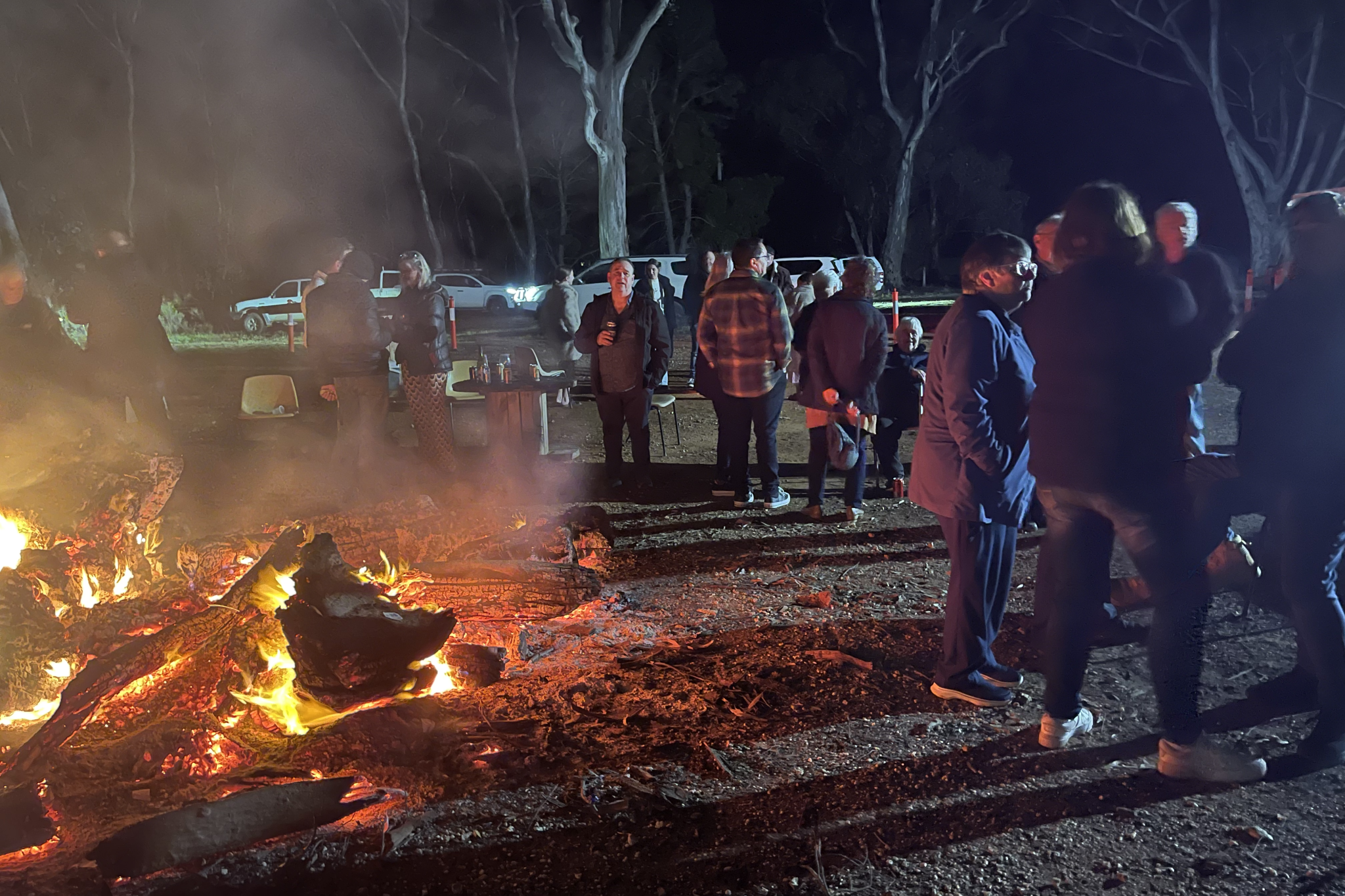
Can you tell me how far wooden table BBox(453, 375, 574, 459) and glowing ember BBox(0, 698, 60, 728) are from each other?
439 cm

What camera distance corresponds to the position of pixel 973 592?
3.88 m

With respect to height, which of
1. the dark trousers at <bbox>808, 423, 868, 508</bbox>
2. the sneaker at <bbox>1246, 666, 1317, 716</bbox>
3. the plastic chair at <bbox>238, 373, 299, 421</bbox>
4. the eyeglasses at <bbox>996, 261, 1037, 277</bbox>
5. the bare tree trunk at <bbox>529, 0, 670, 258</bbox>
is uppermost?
the bare tree trunk at <bbox>529, 0, 670, 258</bbox>

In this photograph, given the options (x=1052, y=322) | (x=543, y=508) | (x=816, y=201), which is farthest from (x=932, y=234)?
(x=1052, y=322)

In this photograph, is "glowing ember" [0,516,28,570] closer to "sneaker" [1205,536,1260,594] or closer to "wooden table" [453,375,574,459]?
"wooden table" [453,375,574,459]

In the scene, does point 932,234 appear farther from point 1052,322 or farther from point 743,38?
point 1052,322

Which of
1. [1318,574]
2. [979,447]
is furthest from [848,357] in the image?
[1318,574]

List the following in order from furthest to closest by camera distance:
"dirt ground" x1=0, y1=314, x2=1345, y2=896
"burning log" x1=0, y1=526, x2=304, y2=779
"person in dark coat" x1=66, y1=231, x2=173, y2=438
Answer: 1. "person in dark coat" x1=66, y1=231, x2=173, y2=438
2. "burning log" x1=0, y1=526, x2=304, y2=779
3. "dirt ground" x1=0, y1=314, x2=1345, y2=896

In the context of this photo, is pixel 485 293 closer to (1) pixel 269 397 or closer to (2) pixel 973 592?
(1) pixel 269 397

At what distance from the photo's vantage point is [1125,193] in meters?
3.23

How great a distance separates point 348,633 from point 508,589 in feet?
4.10

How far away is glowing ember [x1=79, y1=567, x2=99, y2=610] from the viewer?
4.51 meters


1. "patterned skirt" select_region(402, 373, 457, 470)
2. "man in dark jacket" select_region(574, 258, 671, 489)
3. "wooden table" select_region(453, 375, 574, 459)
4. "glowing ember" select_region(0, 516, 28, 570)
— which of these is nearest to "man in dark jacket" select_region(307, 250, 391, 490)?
"patterned skirt" select_region(402, 373, 457, 470)

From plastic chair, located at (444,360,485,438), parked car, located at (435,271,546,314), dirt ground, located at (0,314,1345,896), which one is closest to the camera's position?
dirt ground, located at (0,314,1345,896)

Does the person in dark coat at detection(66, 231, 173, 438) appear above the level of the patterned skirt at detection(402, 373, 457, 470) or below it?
above
